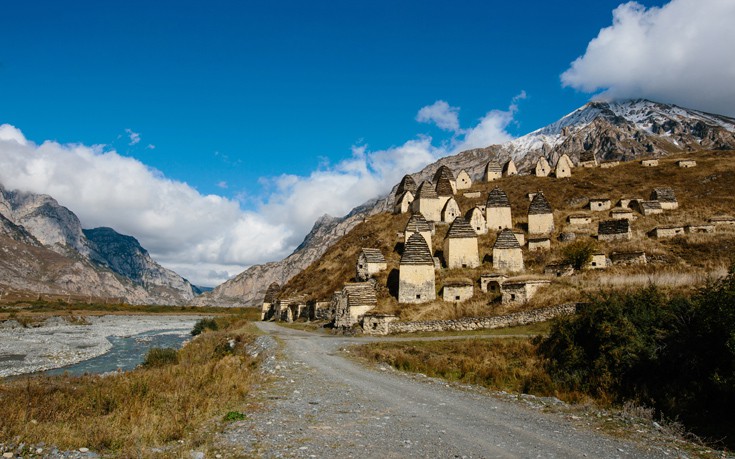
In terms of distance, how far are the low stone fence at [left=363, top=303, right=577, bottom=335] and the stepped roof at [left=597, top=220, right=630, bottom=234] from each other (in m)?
25.0

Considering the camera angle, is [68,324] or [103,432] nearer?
[103,432]

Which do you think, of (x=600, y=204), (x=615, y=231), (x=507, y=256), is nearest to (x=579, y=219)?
(x=600, y=204)

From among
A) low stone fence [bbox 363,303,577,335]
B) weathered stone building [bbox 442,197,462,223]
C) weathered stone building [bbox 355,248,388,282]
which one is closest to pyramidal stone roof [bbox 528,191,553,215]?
weathered stone building [bbox 442,197,462,223]

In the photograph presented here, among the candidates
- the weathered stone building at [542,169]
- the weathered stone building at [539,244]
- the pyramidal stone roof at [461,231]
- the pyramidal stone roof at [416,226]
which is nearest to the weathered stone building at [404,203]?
the pyramidal stone roof at [416,226]

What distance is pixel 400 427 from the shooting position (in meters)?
9.95

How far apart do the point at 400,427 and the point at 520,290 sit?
76.6 feet

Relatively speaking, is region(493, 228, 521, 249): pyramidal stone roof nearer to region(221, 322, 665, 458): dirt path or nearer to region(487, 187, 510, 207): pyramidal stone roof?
region(487, 187, 510, 207): pyramidal stone roof

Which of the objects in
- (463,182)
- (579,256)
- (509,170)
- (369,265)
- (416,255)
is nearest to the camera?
(416,255)

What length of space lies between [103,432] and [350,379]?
8426 mm

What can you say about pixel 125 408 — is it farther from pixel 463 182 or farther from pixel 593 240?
pixel 463 182

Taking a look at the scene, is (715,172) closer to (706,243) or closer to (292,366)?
(706,243)

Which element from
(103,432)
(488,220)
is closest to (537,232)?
(488,220)

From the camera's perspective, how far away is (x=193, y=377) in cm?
1570

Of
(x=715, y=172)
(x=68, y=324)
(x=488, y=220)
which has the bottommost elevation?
(x=68, y=324)
